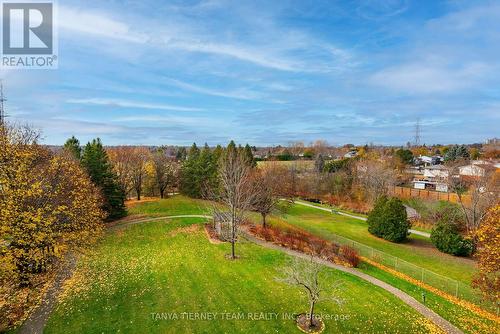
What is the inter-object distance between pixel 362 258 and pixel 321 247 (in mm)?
3257

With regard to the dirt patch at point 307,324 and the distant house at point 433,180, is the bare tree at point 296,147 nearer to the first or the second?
the distant house at point 433,180

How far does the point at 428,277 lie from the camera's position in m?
19.9

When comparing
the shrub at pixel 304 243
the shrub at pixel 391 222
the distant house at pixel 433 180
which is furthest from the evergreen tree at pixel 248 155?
the distant house at pixel 433 180

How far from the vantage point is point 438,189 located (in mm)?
55438

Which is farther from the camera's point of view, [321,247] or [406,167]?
[406,167]

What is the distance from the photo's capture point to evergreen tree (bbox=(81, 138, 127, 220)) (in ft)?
107

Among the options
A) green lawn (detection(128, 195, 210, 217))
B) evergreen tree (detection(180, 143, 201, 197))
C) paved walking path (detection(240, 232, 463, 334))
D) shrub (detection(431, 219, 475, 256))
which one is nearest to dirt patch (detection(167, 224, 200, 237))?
green lawn (detection(128, 195, 210, 217))

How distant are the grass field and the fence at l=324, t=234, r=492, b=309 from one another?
4091 mm

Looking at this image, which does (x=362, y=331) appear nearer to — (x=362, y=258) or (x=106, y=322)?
(x=362, y=258)

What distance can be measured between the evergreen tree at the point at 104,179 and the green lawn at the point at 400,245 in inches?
691

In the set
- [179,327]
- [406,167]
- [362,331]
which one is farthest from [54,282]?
[406,167]

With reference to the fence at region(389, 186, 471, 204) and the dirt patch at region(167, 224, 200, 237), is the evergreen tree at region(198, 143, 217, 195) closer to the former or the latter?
the dirt patch at region(167, 224, 200, 237)

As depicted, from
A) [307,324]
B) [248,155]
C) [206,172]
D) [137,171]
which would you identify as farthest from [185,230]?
[248,155]

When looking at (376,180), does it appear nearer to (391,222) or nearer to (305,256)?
(391,222)
